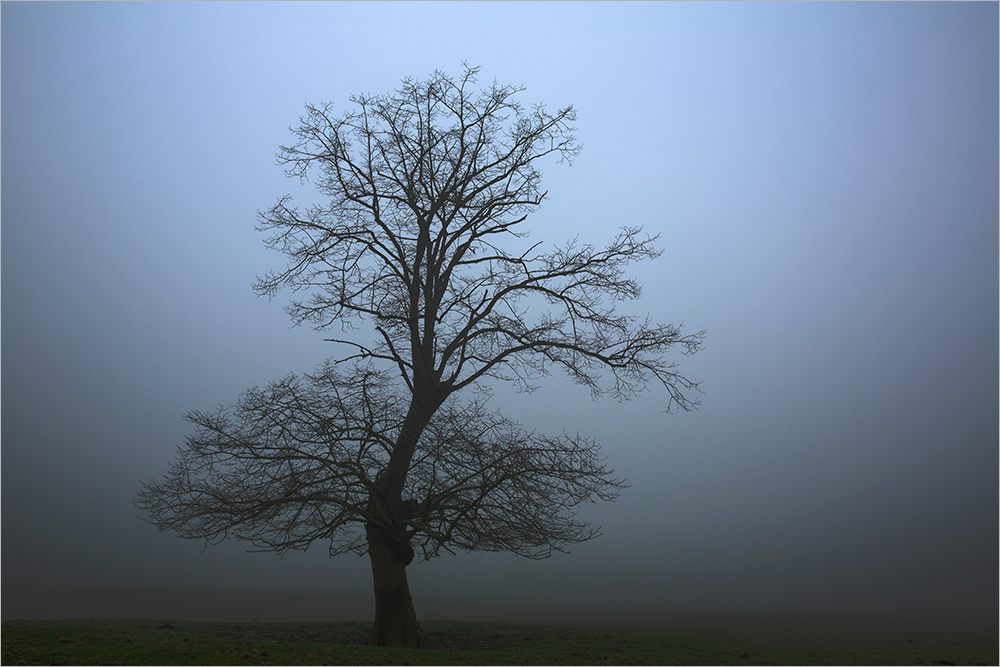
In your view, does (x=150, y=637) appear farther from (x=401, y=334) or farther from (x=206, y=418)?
(x=401, y=334)

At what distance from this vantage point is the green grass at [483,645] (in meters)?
8.16

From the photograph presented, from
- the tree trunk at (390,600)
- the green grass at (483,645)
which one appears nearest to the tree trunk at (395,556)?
the tree trunk at (390,600)

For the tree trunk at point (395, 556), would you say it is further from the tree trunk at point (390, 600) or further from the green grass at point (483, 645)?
the green grass at point (483, 645)

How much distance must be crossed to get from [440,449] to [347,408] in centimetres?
157

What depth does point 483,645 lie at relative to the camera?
11617 millimetres

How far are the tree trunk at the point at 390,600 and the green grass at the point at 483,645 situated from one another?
548mm

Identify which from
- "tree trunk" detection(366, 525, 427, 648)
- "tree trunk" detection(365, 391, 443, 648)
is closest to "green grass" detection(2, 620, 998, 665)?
"tree trunk" detection(366, 525, 427, 648)

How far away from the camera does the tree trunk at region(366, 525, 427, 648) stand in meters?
11.0

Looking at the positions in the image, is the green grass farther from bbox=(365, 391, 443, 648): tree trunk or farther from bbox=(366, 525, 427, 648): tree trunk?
bbox=(365, 391, 443, 648): tree trunk

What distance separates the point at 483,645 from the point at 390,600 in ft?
6.15

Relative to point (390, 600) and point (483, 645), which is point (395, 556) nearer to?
point (390, 600)

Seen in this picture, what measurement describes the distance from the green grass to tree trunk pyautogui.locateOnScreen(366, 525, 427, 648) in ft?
1.80

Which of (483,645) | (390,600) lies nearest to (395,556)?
(390,600)

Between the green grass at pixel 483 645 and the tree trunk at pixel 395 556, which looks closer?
the green grass at pixel 483 645
